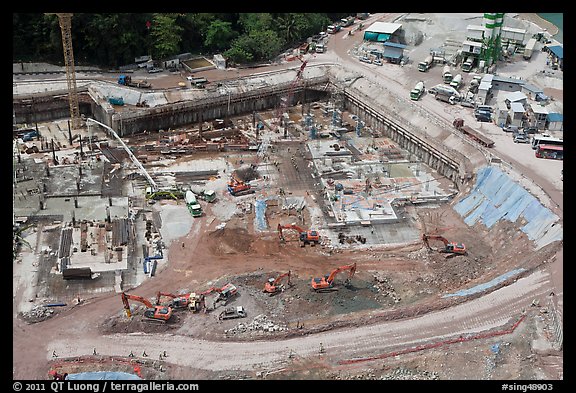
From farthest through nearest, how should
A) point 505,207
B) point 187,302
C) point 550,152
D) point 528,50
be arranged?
point 528,50 < point 550,152 < point 505,207 < point 187,302

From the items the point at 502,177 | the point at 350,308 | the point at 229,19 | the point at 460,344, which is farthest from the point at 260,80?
the point at 460,344

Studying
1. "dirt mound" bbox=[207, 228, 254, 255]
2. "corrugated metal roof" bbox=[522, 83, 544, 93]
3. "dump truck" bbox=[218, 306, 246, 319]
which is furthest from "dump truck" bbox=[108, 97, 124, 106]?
"corrugated metal roof" bbox=[522, 83, 544, 93]

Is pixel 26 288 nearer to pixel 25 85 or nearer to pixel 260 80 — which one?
pixel 25 85

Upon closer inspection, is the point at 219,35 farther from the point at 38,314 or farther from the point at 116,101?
the point at 38,314

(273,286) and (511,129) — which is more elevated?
(511,129)

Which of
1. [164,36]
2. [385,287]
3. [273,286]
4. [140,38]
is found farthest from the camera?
[164,36]

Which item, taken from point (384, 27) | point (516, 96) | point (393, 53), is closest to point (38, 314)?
point (516, 96)

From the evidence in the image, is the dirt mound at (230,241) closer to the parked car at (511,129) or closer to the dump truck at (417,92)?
the dump truck at (417,92)

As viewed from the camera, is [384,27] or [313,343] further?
[384,27]
